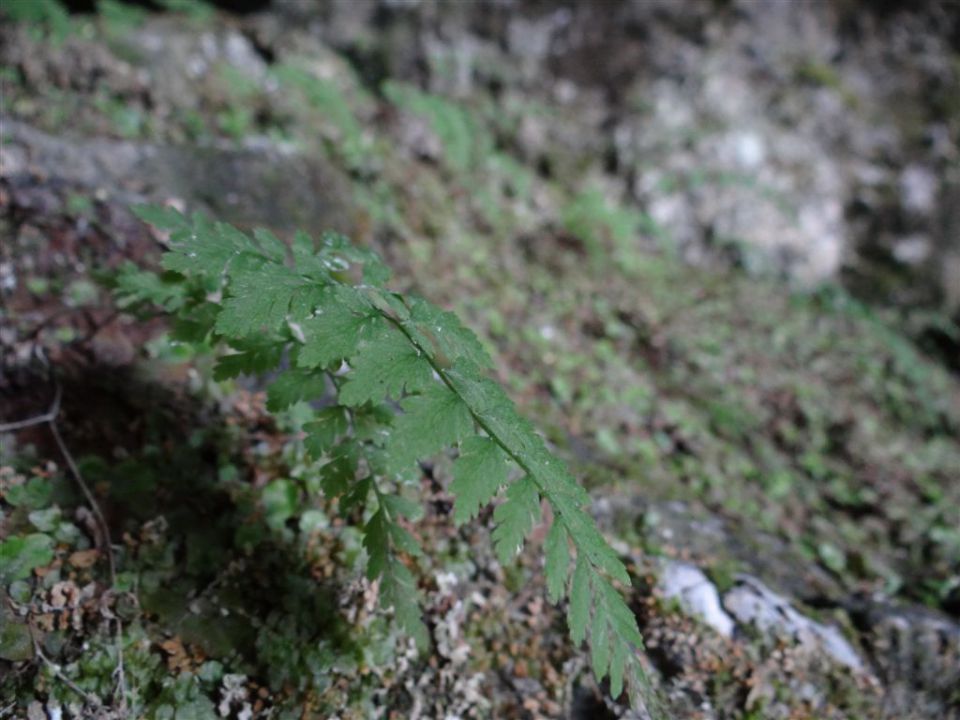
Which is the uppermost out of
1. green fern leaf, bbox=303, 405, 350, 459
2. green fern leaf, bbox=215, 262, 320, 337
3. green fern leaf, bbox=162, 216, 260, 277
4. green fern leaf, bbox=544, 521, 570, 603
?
green fern leaf, bbox=215, 262, 320, 337

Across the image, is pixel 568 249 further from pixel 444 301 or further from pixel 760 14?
pixel 760 14

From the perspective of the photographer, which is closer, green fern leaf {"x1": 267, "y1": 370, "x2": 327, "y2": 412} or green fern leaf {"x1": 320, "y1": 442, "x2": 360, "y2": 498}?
green fern leaf {"x1": 320, "y1": 442, "x2": 360, "y2": 498}

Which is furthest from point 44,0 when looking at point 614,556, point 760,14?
point 760,14

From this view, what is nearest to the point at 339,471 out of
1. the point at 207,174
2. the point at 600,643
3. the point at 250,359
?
the point at 250,359

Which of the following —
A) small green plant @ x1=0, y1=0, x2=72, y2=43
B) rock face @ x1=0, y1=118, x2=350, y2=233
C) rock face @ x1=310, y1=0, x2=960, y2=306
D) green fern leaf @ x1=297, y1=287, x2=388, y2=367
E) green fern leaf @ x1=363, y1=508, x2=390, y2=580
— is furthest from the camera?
rock face @ x1=310, y1=0, x2=960, y2=306

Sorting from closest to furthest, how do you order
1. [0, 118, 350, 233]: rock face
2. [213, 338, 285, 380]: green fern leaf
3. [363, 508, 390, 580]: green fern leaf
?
1. [363, 508, 390, 580]: green fern leaf
2. [213, 338, 285, 380]: green fern leaf
3. [0, 118, 350, 233]: rock face

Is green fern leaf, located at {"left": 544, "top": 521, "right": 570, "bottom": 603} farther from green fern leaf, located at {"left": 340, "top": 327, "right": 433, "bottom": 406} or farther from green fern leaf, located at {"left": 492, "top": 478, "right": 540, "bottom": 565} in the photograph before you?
green fern leaf, located at {"left": 340, "top": 327, "right": 433, "bottom": 406}

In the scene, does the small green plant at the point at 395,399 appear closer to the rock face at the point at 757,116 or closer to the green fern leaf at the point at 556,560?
the green fern leaf at the point at 556,560

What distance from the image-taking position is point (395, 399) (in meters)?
1.65

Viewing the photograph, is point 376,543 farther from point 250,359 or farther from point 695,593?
point 695,593

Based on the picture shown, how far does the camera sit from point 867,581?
3969 millimetres

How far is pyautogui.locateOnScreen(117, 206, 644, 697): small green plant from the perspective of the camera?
175cm

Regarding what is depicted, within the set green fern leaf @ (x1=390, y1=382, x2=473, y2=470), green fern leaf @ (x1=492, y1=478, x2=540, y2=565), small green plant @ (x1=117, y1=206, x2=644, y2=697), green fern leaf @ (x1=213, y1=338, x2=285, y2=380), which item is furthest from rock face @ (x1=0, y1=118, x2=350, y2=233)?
green fern leaf @ (x1=492, y1=478, x2=540, y2=565)

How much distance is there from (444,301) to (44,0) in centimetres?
359
